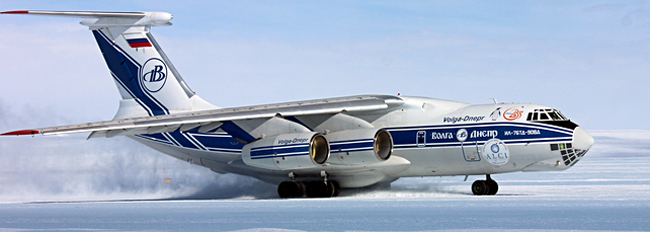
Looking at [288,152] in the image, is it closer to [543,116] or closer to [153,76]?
[153,76]

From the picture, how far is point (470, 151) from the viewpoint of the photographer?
11.6 metres

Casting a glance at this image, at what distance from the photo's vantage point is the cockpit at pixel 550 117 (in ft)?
36.8

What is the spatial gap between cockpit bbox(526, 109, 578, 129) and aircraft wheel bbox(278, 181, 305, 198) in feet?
13.4

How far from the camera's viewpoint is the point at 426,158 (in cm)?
1205

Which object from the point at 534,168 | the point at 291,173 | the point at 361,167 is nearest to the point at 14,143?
the point at 291,173

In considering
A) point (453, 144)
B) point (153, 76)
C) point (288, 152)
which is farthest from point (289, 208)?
point (153, 76)

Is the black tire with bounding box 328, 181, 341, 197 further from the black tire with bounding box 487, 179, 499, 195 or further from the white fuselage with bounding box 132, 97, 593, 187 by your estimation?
the black tire with bounding box 487, 179, 499, 195

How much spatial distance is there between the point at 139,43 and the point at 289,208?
19.4ft

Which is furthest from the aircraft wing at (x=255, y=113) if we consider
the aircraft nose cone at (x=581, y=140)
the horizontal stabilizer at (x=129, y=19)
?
the aircraft nose cone at (x=581, y=140)

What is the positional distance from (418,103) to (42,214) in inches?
239

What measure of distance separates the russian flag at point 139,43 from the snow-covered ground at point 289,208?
2.84 metres

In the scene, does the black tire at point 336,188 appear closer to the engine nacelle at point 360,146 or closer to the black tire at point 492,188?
the engine nacelle at point 360,146

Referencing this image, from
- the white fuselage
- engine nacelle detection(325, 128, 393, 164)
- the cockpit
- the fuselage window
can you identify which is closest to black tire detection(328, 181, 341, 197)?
the white fuselage

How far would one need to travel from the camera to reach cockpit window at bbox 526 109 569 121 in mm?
11273
